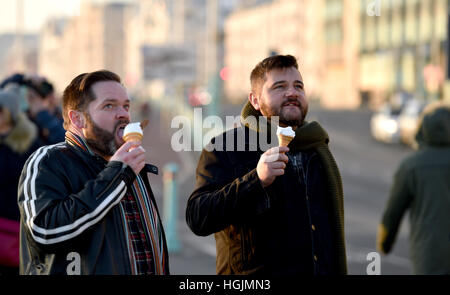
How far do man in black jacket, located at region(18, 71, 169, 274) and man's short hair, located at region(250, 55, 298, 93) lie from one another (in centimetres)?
68

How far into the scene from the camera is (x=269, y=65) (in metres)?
3.63

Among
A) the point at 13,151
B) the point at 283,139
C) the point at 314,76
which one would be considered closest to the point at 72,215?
the point at 283,139

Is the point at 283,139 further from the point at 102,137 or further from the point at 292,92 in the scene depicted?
the point at 102,137

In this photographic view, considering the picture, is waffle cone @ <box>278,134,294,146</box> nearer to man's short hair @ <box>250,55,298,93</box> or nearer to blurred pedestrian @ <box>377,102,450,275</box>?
man's short hair @ <box>250,55,298,93</box>

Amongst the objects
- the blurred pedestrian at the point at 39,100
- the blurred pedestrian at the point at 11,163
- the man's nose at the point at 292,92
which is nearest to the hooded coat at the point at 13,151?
the blurred pedestrian at the point at 11,163

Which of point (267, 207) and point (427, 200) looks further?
point (427, 200)

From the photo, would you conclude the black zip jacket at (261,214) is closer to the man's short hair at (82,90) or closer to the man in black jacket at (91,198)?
the man in black jacket at (91,198)

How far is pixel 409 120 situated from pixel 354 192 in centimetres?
1047

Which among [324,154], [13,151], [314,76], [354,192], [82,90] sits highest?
[314,76]

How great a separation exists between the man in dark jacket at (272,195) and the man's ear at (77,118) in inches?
23.4

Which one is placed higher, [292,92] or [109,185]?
[292,92]

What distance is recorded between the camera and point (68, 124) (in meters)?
3.29

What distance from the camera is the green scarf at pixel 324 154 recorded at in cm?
361
